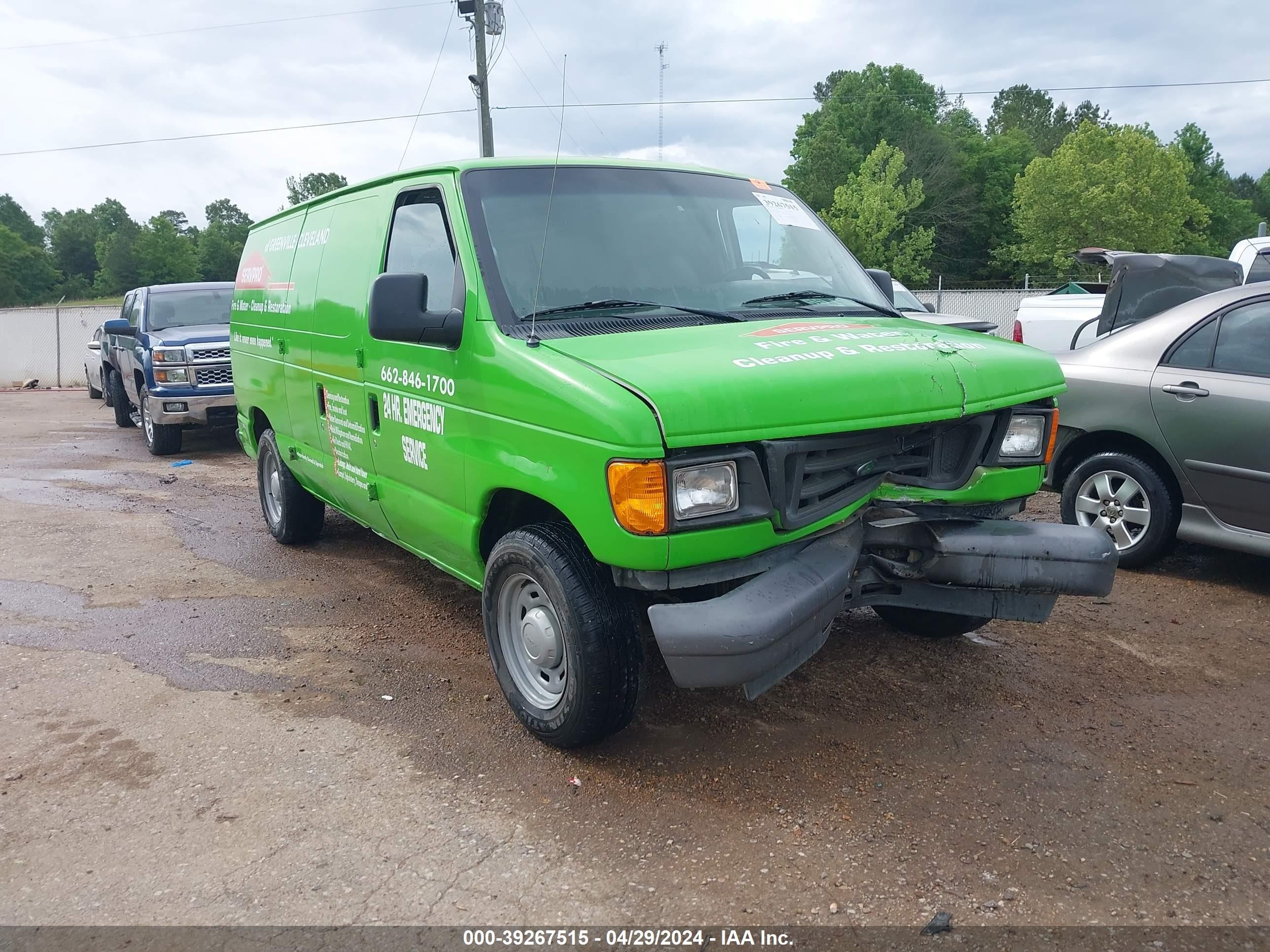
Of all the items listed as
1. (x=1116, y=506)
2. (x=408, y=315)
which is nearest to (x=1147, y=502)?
(x=1116, y=506)

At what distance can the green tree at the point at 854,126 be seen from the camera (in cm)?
6078

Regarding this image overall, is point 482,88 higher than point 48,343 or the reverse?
higher

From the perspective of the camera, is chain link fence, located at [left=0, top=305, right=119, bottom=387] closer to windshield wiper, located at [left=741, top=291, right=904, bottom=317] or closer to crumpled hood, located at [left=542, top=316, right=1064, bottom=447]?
windshield wiper, located at [left=741, top=291, right=904, bottom=317]

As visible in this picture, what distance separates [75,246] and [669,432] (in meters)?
88.3

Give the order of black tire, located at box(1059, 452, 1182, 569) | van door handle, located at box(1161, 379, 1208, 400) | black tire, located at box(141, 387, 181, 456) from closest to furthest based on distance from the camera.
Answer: van door handle, located at box(1161, 379, 1208, 400) < black tire, located at box(1059, 452, 1182, 569) < black tire, located at box(141, 387, 181, 456)

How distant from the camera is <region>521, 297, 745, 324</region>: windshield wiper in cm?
363

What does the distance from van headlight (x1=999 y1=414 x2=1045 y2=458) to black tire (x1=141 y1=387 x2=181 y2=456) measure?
9.98 metres

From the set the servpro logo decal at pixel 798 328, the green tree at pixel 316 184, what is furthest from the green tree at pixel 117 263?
the servpro logo decal at pixel 798 328

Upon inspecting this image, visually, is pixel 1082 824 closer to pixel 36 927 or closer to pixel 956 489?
pixel 956 489

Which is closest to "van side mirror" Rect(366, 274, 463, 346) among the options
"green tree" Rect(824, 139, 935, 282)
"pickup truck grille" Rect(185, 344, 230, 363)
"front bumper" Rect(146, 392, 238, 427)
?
"front bumper" Rect(146, 392, 238, 427)

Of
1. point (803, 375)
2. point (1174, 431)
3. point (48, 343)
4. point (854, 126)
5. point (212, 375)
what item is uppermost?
point (854, 126)

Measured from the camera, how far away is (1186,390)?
208 inches

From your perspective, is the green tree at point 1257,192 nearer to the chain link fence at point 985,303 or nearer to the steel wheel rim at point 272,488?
the chain link fence at point 985,303

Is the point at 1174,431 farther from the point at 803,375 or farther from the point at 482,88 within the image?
the point at 482,88
